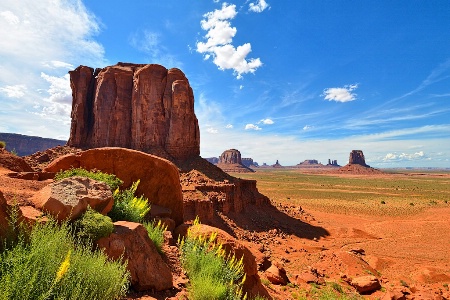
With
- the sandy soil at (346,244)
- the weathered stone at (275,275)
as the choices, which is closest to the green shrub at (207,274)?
the sandy soil at (346,244)

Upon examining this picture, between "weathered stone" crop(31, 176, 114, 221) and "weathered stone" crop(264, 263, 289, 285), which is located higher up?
"weathered stone" crop(31, 176, 114, 221)

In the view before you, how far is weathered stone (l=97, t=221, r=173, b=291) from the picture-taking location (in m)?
5.72

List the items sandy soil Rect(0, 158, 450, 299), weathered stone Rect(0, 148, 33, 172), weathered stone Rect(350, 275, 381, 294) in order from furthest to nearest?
sandy soil Rect(0, 158, 450, 299) → weathered stone Rect(350, 275, 381, 294) → weathered stone Rect(0, 148, 33, 172)

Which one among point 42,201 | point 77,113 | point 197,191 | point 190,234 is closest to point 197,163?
point 197,191

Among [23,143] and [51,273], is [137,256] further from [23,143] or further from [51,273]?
[23,143]

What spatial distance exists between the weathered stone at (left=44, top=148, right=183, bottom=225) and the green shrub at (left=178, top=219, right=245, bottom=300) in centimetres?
400

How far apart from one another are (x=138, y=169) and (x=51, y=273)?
8074mm

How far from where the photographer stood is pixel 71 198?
18.8ft

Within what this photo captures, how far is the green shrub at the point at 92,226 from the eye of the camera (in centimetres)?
550

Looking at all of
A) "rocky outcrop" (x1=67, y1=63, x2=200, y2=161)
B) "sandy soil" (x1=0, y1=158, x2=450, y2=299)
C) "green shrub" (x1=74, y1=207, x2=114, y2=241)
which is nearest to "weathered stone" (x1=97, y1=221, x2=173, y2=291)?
"green shrub" (x1=74, y1=207, x2=114, y2=241)

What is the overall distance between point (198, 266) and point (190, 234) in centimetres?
173

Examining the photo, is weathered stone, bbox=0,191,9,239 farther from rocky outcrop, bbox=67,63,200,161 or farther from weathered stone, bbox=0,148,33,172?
rocky outcrop, bbox=67,63,200,161

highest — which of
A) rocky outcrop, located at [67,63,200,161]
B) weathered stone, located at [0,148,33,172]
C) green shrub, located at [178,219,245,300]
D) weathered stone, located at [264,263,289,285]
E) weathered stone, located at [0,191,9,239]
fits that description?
rocky outcrop, located at [67,63,200,161]

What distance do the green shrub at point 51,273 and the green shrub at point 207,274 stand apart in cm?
174
